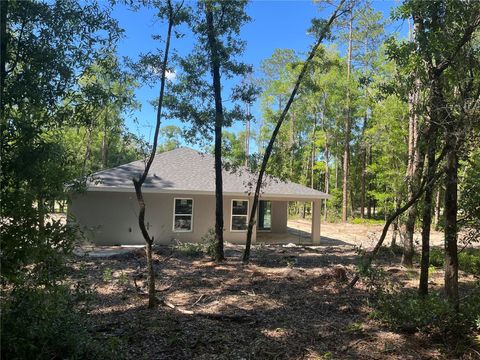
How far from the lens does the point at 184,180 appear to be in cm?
1639

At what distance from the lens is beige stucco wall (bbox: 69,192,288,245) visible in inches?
583

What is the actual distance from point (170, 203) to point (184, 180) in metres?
1.24

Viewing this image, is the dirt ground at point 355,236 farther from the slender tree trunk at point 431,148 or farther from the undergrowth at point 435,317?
the undergrowth at point 435,317

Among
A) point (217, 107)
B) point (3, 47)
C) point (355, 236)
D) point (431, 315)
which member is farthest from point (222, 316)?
point (355, 236)

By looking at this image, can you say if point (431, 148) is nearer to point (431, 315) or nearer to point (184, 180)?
point (431, 315)

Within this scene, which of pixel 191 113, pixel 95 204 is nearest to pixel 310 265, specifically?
pixel 191 113

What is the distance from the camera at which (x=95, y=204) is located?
1486 cm

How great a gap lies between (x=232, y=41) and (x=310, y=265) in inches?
257

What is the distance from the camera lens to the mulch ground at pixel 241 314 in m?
5.50

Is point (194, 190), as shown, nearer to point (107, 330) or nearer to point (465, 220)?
point (107, 330)

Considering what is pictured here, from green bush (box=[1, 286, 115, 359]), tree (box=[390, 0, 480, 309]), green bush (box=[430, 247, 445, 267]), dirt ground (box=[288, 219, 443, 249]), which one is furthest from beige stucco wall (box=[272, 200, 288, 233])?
green bush (box=[1, 286, 115, 359])

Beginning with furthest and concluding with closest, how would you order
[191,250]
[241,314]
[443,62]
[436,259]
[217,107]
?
1. [191,250]
2. [436,259]
3. [217,107]
4. [241,314]
5. [443,62]

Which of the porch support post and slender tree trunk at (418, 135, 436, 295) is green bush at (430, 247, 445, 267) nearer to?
Answer: slender tree trunk at (418, 135, 436, 295)

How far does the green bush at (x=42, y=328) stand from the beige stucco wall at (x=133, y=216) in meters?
10.5
